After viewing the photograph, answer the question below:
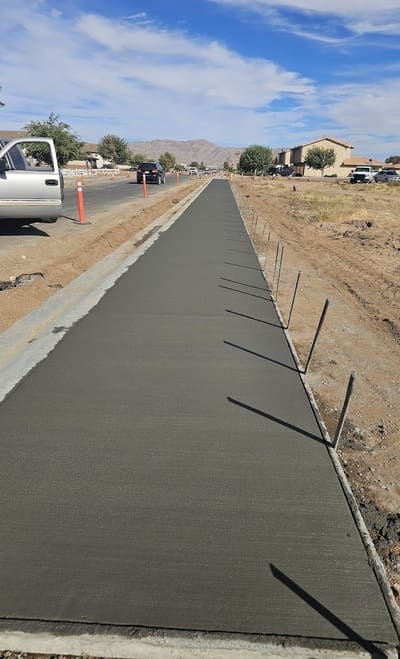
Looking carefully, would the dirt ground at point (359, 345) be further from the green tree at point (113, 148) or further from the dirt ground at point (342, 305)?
the green tree at point (113, 148)

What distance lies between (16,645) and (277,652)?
3.55 ft

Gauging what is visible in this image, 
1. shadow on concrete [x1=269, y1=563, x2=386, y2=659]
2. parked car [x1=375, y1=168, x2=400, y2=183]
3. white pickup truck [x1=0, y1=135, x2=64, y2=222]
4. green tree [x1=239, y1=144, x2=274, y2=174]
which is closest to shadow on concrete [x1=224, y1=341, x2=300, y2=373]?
shadow on concrete [x1=269, y1=563, x2=386, y2=659]

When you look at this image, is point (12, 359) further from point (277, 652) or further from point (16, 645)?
point (277, 652)

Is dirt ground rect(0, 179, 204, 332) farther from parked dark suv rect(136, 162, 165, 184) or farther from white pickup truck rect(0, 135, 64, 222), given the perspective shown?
parked dark suv rect(136, 162, 165, 184)

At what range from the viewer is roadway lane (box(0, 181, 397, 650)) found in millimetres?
1855

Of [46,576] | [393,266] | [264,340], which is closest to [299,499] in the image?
[46,576]

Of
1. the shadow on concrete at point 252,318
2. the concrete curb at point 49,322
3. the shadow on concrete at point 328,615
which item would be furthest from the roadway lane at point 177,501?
the shadow on concrete at point 252,318

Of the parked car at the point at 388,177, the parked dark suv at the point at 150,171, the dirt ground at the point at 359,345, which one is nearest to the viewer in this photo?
the dirt ground at the point at 359,345

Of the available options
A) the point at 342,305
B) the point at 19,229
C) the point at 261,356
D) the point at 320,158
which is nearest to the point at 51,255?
the point at 19,229

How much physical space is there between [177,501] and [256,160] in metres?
122

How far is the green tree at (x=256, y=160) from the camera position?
4503 inches

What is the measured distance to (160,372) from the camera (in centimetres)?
384

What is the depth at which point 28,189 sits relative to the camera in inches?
357

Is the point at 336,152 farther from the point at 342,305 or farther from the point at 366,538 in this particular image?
the point at 366,538
